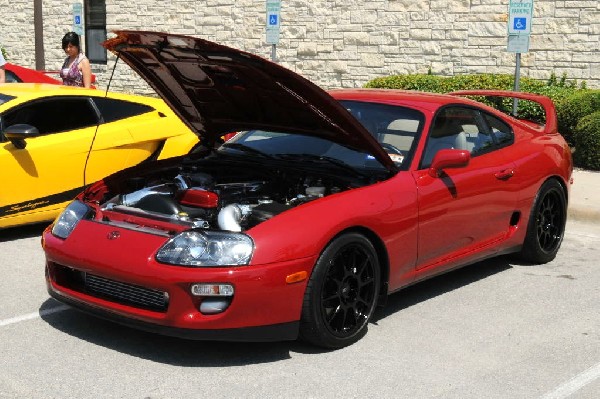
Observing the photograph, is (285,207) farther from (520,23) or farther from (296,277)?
(520,23)

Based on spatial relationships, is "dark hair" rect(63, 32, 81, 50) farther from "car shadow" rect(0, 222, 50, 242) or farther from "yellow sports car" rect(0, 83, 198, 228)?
"car shadow" rect(0, 222, 50, 242)

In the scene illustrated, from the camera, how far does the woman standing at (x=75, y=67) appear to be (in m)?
10.6

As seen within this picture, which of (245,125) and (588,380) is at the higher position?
(245,125)

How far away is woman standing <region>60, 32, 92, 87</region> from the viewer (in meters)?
10.6

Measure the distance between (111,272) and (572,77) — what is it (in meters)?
10.7

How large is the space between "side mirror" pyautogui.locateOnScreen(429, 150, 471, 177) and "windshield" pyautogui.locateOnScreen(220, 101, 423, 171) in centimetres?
17

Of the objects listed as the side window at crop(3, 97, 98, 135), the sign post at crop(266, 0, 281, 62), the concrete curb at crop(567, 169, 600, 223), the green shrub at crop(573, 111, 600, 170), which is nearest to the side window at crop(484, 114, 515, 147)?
the concrete curb at crop(567, 169, 600, 223)

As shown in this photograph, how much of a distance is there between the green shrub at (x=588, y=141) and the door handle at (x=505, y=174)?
16.6 ft

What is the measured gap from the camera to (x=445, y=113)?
20.4 ft

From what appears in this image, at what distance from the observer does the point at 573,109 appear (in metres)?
11.6

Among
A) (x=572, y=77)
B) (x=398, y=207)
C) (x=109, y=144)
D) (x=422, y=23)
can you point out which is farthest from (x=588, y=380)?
(x=422, y=23)

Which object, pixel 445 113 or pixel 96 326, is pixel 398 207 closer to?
pixel 445 113

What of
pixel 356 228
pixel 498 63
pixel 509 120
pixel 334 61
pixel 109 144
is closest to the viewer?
pixel 356 228

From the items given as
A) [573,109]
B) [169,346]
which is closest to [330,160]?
[169,346]
